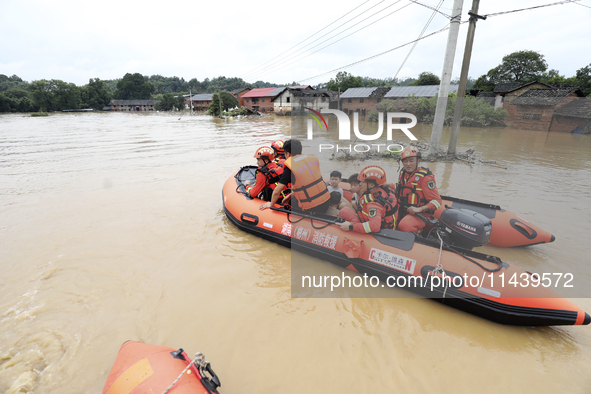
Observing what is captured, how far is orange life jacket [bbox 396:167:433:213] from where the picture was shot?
3567mm

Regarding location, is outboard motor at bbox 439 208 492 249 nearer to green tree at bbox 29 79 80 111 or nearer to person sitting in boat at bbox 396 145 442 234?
person sitting in boat at bbox 396 145 442 234

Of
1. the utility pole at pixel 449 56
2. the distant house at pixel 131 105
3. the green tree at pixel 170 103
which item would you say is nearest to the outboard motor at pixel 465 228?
the utility pole at pixel 449 56

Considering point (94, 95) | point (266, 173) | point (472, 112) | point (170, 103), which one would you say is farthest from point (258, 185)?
point (94, 95)

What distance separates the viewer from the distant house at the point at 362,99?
26.3 metres

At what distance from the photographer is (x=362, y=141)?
12859 millimetres

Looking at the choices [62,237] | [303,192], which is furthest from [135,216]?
[303,192]

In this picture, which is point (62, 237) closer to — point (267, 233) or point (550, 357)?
point (267, 233)

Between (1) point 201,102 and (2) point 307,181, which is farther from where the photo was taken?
(1) point 201,102

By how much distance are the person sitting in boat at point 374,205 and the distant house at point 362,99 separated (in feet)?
79.2

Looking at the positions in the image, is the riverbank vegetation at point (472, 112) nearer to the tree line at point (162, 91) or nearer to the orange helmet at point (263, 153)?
the tree line at point (162, 91)

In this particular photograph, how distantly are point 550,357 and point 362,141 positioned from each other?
36.8 feet

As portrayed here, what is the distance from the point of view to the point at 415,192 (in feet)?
11.8

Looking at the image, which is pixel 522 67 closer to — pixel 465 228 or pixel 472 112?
pixel 472 112

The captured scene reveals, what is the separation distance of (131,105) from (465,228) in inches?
2699
